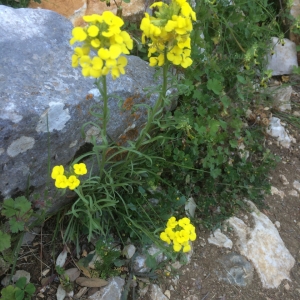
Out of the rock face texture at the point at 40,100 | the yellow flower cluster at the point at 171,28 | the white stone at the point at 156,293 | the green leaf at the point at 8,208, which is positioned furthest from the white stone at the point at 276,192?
the green leaf at the point at 8,208

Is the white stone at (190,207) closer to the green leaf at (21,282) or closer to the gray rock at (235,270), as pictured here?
the gray rock at (235,270)

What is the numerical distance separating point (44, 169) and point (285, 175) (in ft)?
6.71

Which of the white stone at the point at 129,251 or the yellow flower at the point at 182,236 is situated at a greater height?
the yellow flower at the point at 182,236

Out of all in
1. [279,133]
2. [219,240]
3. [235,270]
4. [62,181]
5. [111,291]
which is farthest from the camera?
[279,133]

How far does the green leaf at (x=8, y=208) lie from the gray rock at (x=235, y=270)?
135 centimetres

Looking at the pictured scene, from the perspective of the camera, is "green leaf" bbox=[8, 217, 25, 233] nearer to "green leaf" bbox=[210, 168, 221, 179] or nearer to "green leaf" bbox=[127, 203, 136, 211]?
"green leaf" bbox=[127, 203, 136, 211]

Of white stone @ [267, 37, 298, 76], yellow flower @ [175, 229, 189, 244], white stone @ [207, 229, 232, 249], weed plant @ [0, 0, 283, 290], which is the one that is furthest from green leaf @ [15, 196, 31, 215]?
white stone @ [267, 37, 298, 76]

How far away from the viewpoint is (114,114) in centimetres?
219

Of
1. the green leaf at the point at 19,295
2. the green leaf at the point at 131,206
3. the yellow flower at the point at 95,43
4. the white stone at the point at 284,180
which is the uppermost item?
the yellow flower at the point at 95,43

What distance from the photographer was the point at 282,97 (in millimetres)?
3613

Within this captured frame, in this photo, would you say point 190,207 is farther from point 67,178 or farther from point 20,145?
point 20,145

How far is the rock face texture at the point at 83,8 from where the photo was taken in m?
2.99

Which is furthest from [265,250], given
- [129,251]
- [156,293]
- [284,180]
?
[129,251]

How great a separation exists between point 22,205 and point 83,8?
1.88m
